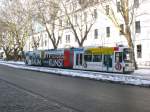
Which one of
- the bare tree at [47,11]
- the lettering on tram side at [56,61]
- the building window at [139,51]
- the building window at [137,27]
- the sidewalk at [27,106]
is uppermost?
the bare tree at [47,11]

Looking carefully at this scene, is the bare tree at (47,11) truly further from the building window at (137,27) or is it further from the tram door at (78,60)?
the building window at (137,27)

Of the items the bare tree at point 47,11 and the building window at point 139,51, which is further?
the building window at point 139,51

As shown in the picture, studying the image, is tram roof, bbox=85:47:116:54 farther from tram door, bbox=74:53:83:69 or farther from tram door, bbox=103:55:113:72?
tram door, bbox=74:53:83:69

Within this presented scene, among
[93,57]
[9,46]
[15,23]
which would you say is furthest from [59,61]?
[9,46]

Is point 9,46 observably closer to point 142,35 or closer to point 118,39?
point 118,39

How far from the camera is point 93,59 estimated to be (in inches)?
1551

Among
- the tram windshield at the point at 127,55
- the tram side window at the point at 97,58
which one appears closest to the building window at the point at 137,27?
the tram side window at the point at 97,58

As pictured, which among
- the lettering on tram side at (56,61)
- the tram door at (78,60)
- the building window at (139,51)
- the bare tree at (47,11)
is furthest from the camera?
the building window at (139,51)

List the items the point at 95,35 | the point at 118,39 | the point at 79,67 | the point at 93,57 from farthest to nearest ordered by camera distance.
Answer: the point at 95,35, the point at 118,39, the point at 79,67, the point at 93,57

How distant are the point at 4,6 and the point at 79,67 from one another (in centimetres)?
3541

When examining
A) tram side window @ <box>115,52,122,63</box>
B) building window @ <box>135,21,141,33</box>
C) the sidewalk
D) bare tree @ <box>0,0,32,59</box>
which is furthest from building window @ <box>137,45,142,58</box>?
the sidewalk

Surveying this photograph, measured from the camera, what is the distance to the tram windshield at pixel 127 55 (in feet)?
116

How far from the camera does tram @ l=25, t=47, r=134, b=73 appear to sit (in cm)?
3525

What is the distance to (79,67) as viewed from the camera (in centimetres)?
4250
